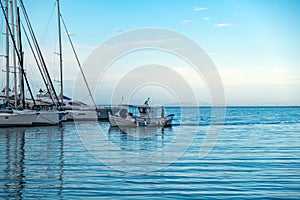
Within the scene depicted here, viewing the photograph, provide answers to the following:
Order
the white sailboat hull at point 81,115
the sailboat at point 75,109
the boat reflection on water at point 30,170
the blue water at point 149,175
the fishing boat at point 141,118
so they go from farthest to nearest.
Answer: the white sailboat hull at point 81,115 < the sailboat at point 75,109 < the fishing boat at point 141,118 < the boat reflection on water at point 30,170 < the blue water at point 149,175

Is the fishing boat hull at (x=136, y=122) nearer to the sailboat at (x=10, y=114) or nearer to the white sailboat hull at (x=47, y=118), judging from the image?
the white sailboat hull at (x=47, y=118)

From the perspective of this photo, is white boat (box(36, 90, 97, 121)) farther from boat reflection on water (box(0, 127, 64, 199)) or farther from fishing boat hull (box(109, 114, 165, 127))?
boat reflection on water (box(0, 127, 64, 199))

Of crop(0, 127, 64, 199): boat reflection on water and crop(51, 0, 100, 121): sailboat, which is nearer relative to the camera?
crop(0, 127, 64, 199): boat reflection on water

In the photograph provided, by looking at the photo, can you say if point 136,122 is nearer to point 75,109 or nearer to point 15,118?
point 15,118

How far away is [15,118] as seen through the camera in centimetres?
5150

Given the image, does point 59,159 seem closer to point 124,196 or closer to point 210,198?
point 124,196

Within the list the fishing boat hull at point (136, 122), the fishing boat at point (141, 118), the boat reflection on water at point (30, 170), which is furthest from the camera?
the fishing boat at point (141, 118)

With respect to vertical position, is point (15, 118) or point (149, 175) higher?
point (15, 118)

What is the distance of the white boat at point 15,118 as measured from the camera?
51.0 meters

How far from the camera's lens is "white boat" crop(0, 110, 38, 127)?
51000 mm

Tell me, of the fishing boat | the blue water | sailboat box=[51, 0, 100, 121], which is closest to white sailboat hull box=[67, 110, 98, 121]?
sailboat box=[51, 0, 100, 121]

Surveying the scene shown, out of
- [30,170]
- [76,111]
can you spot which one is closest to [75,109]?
[76,111]

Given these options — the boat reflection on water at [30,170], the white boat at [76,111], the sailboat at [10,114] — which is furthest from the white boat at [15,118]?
the boat reflection on water at [30,170]

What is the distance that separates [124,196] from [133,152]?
13041mm
